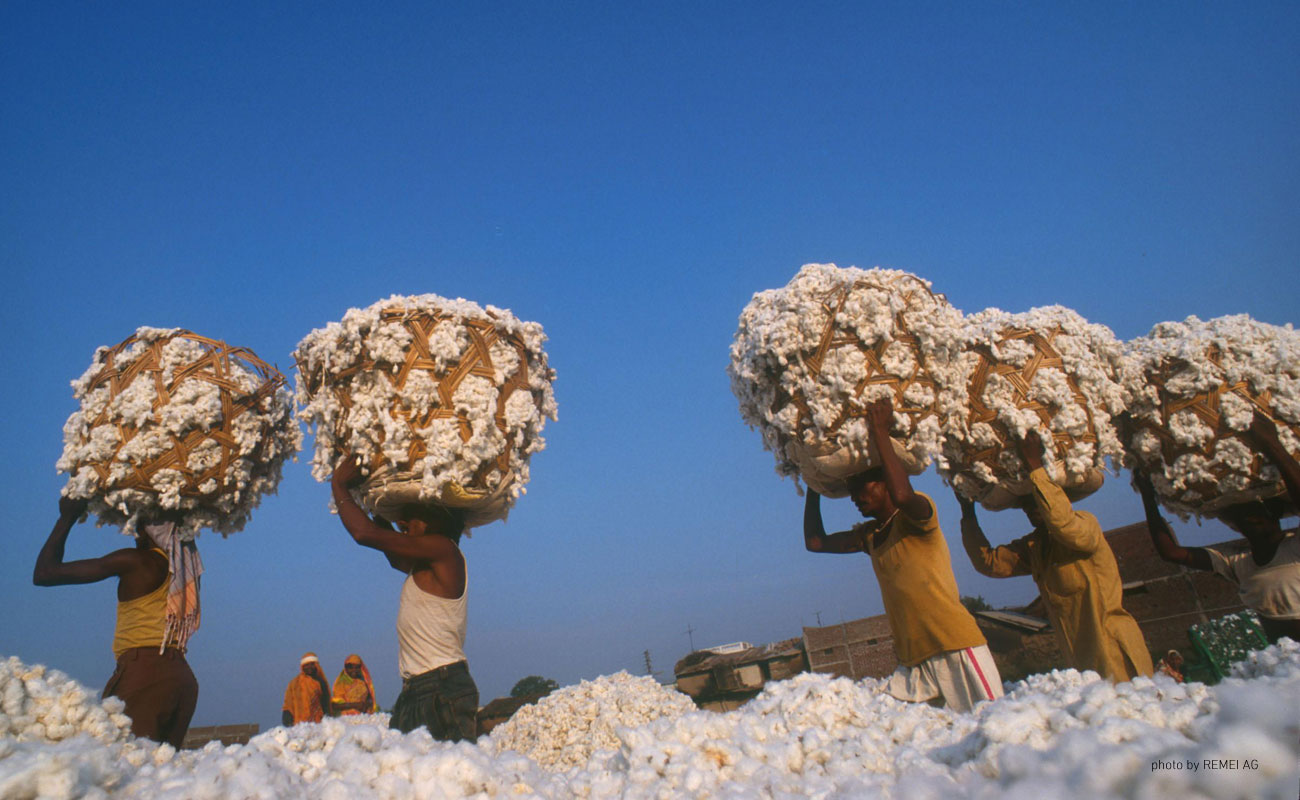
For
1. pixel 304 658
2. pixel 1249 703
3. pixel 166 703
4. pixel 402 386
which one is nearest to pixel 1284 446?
pixel 1249 703

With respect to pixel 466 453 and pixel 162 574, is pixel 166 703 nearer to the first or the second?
pixel 162 574

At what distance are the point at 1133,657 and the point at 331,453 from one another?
171 inches

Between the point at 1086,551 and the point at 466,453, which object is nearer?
the point at 466,453

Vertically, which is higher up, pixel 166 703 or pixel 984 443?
pixel 984 443

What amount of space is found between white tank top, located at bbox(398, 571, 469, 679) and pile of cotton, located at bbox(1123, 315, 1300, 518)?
4.25 meters

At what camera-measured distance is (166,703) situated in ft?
10.8

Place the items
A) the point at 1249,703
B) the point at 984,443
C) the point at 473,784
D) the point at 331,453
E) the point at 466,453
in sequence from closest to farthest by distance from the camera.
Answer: the point at 1249,703 → the point at 473,784 → the point at 466,453 → the point at 331,453 → the point at 984,443

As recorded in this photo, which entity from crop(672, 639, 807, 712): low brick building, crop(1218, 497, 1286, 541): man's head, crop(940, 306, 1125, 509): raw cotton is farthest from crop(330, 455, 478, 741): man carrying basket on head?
crop(672, 639, 807, 712): low brick building

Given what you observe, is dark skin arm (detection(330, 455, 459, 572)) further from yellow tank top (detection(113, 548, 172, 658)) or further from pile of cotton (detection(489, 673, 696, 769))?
pile of cotton (detection(489, 673, 696, 769))

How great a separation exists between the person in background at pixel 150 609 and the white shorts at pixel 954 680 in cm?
347

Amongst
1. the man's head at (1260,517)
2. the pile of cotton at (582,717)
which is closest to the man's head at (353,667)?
the pile of cotton at (582,717)

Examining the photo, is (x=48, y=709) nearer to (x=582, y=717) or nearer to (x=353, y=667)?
(x=582, y=717)

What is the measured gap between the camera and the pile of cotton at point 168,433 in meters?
3.31

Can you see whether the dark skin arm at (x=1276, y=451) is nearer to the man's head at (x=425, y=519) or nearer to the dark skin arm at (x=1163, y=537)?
the dark skin arm at (x=1163, y=537)
